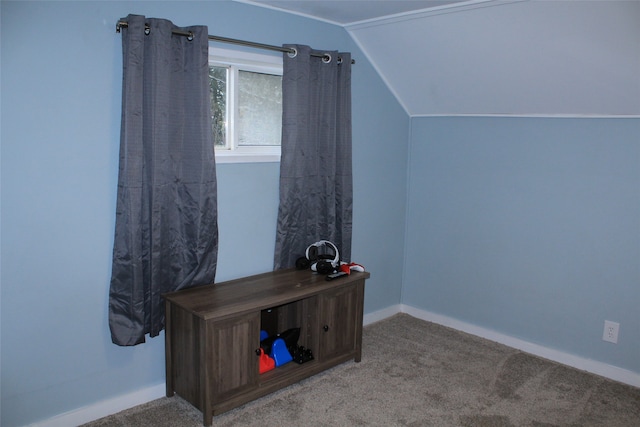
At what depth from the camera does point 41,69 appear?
2.16 meters

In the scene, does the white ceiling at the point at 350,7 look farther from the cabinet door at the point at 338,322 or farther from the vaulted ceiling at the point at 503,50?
the cabinet door at the point at 338,322

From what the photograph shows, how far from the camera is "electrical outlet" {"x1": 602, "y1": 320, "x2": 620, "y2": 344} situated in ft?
10.2

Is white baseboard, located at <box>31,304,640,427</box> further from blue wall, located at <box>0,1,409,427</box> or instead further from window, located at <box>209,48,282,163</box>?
window, located at <box>209,48,282,163</box>

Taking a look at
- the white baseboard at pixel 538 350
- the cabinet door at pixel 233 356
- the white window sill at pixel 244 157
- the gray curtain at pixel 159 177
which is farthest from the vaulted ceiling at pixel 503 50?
the cabinet door at pixel 233 356

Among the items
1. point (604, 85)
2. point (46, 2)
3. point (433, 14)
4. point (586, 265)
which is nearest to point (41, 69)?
point (46, 2)

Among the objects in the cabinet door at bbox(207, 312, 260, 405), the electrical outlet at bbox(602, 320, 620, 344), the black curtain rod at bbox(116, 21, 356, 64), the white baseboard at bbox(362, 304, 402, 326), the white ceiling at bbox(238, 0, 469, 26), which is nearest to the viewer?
the black curtain rod at bbox(116, 21, 356, 64)

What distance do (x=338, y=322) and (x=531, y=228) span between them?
143 centimetres

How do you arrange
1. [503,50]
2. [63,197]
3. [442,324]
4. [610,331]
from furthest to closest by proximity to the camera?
[442,324]
[610,331]
[503,50]
[63,197]

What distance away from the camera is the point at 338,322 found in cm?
306

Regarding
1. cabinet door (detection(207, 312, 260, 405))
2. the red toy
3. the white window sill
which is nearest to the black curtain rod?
the white window sill

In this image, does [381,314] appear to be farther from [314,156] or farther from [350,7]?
[350,7]

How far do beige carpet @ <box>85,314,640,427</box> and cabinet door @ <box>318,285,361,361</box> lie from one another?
0.42ft

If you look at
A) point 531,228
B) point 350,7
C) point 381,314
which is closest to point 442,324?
point 381,314

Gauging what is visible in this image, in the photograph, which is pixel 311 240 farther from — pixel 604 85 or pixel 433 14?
pixel 604 85
